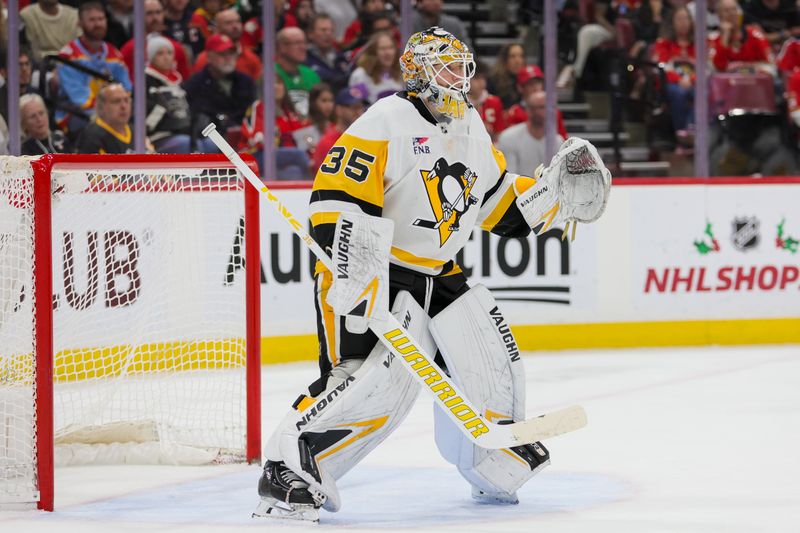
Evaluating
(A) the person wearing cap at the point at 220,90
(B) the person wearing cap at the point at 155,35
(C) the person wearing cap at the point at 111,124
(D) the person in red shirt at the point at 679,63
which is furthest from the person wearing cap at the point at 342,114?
(D) the person in red shirt at the point at 679,63

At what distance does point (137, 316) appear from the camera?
468cm

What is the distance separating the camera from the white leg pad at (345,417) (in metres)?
3.41

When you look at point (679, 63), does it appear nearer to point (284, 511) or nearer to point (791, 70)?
point (791, 70)

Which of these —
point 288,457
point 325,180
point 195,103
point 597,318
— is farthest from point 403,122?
point 597,318

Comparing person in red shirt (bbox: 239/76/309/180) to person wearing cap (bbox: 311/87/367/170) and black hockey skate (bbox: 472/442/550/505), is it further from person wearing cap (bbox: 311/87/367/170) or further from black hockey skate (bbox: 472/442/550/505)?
black hockey skate (bbox: 472/442/550/505)

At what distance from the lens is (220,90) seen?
6453 millimetres

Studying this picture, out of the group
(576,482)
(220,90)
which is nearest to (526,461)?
(576,482)

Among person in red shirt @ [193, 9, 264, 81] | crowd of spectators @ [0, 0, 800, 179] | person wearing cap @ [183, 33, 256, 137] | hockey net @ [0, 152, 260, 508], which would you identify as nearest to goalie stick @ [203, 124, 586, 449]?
hockey net @ [0, 152, 260, 508]

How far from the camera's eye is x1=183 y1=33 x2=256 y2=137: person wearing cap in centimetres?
640

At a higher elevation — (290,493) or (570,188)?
(570,188)

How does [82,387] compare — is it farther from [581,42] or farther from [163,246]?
[581,42]

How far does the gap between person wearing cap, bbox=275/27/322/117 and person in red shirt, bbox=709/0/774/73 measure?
2.02 metres

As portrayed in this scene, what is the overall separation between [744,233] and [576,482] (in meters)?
3.33

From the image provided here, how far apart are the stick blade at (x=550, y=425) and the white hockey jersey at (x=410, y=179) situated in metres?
0.44
